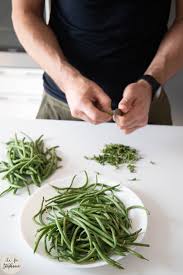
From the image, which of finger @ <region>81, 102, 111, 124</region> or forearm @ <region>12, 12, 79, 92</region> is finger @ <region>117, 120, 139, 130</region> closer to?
finger @ <region>81, 102, 111, 124</region>

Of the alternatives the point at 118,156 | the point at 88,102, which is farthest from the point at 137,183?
the point at 88,102

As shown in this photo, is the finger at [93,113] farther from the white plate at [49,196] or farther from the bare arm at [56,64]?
the white plate at [49,196]

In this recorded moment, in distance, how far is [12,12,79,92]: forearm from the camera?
1003 mm

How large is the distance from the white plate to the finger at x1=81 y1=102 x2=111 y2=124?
123mm

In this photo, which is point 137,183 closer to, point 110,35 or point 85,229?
point 85,229

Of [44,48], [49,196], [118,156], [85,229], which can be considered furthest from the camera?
[44,48]

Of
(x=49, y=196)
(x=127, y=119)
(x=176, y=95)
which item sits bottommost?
(x=176, y=95)

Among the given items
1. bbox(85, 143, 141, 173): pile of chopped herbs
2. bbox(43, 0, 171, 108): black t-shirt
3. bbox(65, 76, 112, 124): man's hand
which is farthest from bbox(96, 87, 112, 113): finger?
bbox(43, 0, 171, 108): black t-shirt

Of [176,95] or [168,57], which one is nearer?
[168,57]

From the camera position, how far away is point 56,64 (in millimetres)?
1024

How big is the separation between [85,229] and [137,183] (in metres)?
0.22

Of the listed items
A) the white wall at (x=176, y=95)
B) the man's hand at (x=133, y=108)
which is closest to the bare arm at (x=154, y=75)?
the man's hand at (x=133, y=108)

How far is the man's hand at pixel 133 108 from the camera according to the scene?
0.91 meters

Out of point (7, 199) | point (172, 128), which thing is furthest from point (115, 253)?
point (172, 128)
